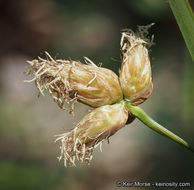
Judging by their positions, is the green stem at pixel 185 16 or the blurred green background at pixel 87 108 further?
the blurred green background at pixel 87 108

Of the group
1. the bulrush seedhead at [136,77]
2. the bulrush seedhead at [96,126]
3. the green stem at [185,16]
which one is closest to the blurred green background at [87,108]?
the bulrush seedhead at [136,77]

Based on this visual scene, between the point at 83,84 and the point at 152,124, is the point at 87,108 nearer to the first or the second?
the point at 83,84

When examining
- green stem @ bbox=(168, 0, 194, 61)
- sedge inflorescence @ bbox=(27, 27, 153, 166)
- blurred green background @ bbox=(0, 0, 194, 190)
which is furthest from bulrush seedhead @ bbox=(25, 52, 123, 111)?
blurred green background @ bbox=(0, 0, 194, 190)

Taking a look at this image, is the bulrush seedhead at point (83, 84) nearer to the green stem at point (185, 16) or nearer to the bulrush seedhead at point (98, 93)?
the bulrush seedhead at point (98, 93)

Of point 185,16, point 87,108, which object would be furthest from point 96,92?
point 87,108

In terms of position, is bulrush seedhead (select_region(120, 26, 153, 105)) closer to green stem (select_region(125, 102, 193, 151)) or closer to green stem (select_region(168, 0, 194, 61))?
green stem (select_region(125, 102, 193, 151))

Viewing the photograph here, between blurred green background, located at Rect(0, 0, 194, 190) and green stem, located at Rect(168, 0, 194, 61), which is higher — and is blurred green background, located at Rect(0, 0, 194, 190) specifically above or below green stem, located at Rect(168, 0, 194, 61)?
above
